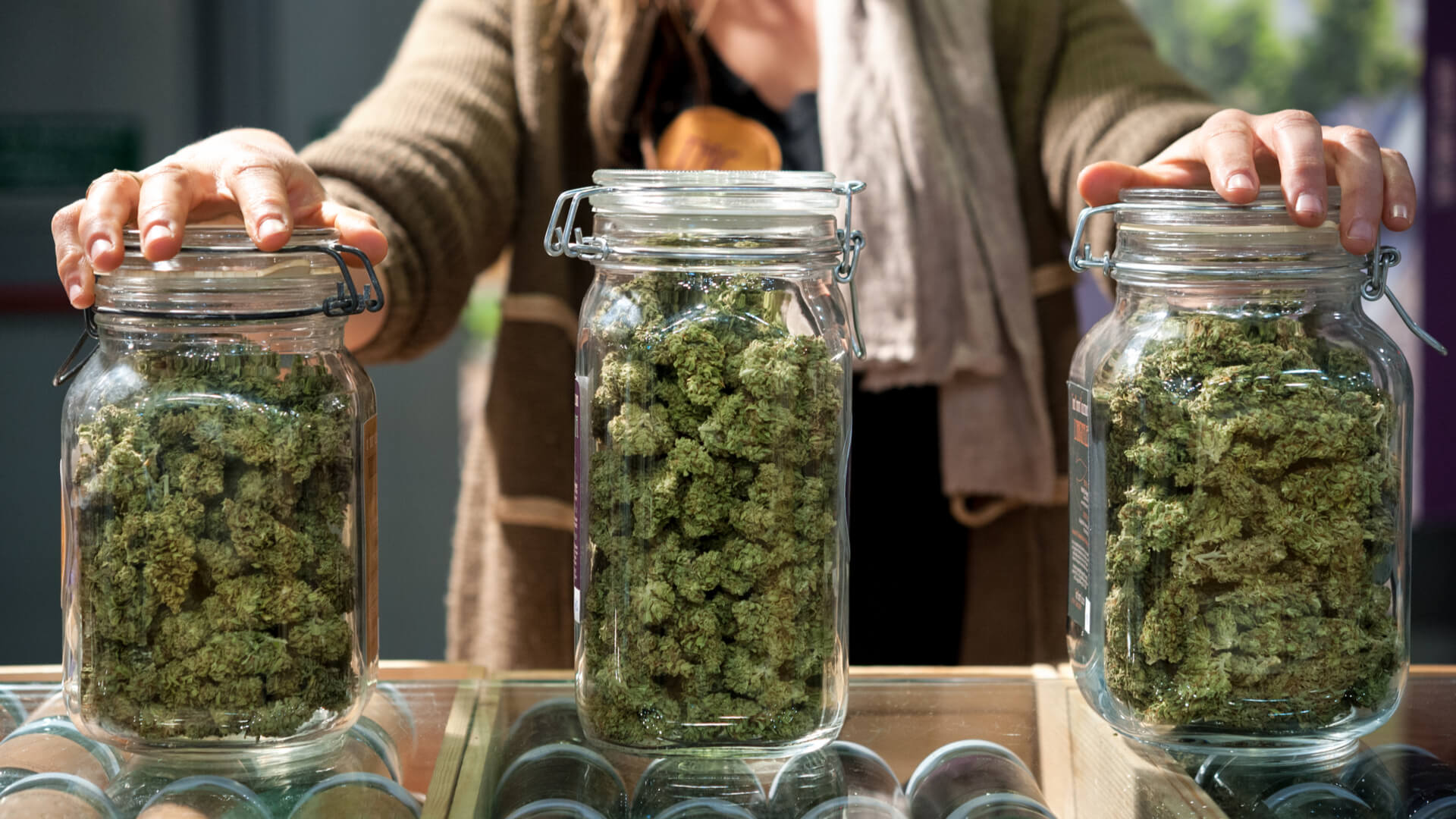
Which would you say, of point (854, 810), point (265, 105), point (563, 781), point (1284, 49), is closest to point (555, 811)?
point (563, 781)

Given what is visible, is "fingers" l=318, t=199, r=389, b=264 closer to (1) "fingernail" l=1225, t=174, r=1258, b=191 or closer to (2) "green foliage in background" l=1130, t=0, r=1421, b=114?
(1) "fingernail" l=1225, t=174, r=1258, b=191

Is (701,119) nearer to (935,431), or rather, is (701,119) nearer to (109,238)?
(935,431)

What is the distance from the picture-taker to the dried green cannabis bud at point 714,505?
514 mm

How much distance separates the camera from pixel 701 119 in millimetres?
1145

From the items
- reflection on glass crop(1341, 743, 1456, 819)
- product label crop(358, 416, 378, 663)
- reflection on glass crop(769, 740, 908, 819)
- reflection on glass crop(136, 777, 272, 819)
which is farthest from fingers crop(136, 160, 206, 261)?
reflection on glass crop(1341, 743, 1456, 819)

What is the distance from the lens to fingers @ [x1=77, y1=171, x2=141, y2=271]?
50 centimetres

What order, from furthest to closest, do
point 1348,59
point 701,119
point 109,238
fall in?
point 1348,59 < point 701,119 < point 109,238

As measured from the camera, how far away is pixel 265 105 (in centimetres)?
219

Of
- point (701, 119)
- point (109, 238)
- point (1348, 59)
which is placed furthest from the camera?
point (1348, 59)

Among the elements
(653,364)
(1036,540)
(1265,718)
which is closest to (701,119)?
(1036,540)

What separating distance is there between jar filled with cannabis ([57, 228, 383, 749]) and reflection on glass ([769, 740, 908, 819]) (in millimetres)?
210

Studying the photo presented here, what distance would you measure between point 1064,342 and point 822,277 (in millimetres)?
734

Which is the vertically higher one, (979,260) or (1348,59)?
(1348,59)

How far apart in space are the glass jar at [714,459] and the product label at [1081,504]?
12 cm
